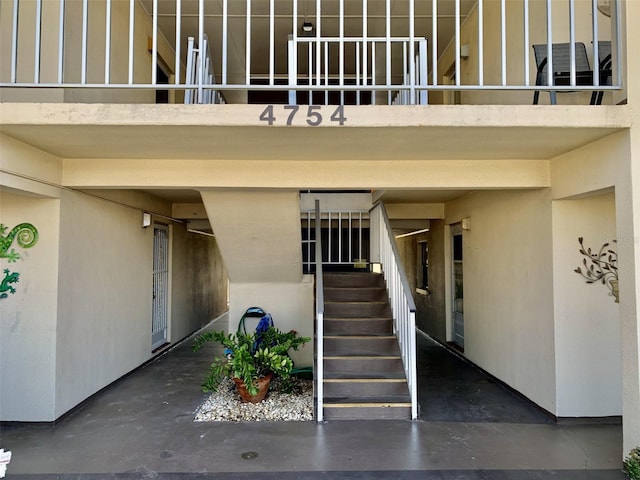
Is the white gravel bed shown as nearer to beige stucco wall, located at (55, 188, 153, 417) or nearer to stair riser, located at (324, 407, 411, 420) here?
stair riser, located at (324, 407, 411, 420)

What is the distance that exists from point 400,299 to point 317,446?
1.94 meters

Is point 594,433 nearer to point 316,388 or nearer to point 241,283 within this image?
point 316,388

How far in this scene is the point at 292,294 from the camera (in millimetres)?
6293

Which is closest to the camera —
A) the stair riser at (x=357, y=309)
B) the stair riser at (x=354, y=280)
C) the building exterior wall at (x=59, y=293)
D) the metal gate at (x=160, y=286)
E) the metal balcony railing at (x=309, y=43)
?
the metal balcony railing at (x=309, y=43)

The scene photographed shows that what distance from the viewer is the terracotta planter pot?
4.55 meters

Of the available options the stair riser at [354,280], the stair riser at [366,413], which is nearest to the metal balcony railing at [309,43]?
the stair riser at [354,280]

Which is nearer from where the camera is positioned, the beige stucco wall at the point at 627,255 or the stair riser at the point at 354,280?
the beige stucco wall at the point at 627,255

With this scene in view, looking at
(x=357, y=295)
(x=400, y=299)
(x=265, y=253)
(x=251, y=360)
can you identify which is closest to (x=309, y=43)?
(x=265, y=253)

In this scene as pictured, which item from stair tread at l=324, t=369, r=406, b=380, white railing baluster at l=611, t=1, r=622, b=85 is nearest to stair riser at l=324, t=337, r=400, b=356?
stair tread at l=324, t=369, r=406, b=380

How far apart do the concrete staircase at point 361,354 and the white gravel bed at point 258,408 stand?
345mm

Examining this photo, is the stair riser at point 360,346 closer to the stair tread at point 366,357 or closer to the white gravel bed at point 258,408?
the stair tread at point 366,357

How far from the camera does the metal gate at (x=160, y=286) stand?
698 cm

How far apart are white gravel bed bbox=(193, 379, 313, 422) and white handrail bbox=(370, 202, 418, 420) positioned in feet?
3.65

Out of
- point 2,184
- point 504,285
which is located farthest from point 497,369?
point 2,184
